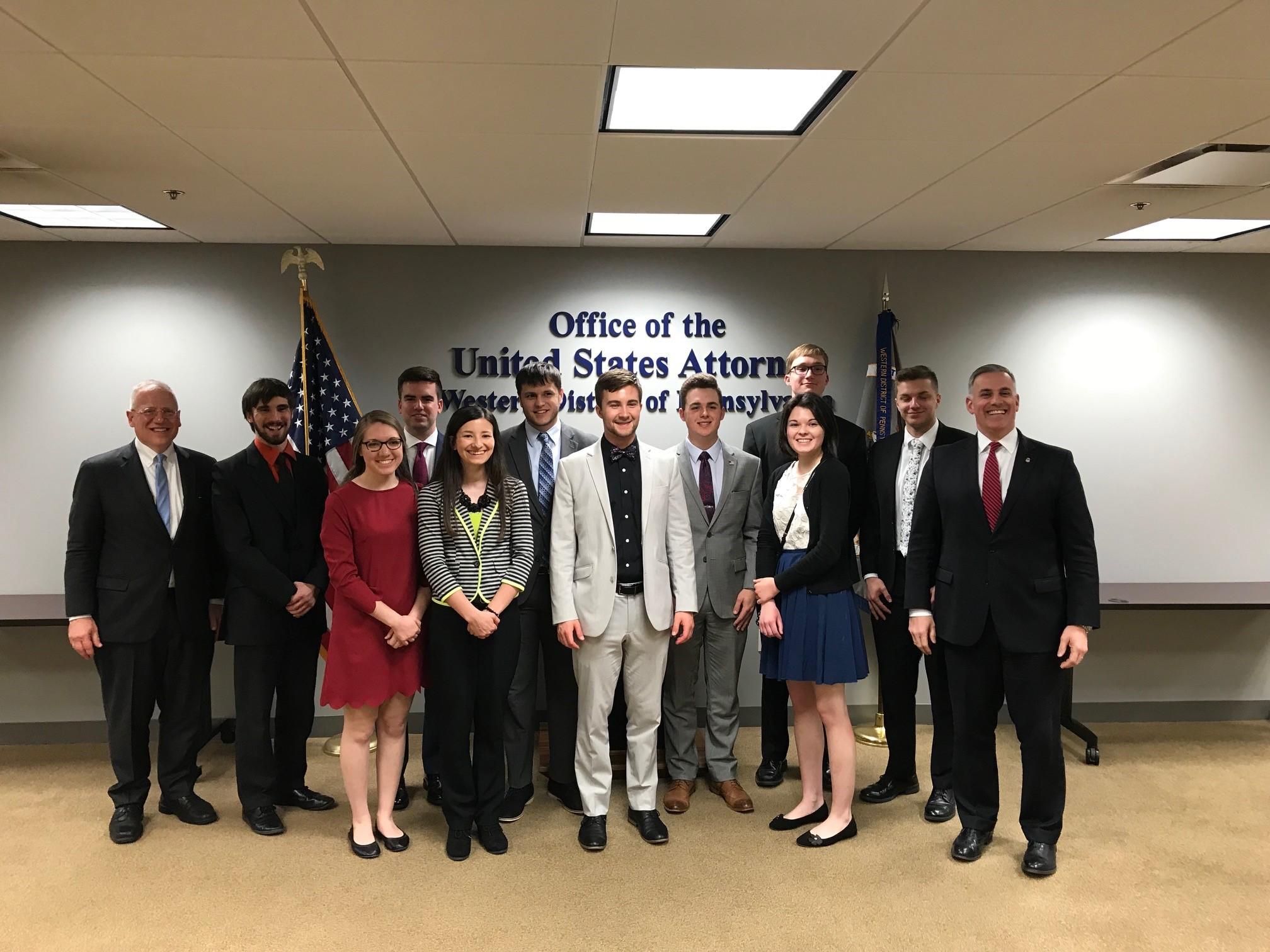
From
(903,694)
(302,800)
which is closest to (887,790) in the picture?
(903,694)

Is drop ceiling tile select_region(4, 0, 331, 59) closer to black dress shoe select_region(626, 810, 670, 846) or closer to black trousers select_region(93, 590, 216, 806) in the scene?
black trousers select_region(93, 590, 216, 806)

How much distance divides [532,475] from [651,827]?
1.57 m

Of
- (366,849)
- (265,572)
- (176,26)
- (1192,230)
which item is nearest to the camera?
(176,26)

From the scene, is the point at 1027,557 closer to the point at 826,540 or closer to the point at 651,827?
the point at 826,540

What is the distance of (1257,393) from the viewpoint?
5.54m

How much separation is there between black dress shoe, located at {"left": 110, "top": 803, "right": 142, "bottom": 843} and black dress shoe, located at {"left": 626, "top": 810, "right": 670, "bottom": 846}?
6.79 ft

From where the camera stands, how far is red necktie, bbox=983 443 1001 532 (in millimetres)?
3416

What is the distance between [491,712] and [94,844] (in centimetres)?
178

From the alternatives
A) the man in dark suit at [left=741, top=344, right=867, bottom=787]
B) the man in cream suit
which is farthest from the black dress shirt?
the man in dark suit at [left=741, top=344, right=867, bottom=787]

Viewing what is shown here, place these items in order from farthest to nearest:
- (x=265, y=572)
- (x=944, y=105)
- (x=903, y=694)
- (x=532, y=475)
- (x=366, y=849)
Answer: (x=903, y=694) → (x=532, y=475) → (x=265, y=572) → (x=366, y=849) → (x=944, y=105)

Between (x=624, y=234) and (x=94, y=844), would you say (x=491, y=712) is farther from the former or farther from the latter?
(x=624, y=234)

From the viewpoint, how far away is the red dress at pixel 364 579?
11.6ft

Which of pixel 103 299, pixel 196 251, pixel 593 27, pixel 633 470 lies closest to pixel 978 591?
pixel 633 470

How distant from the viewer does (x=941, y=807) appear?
397 centimetres
